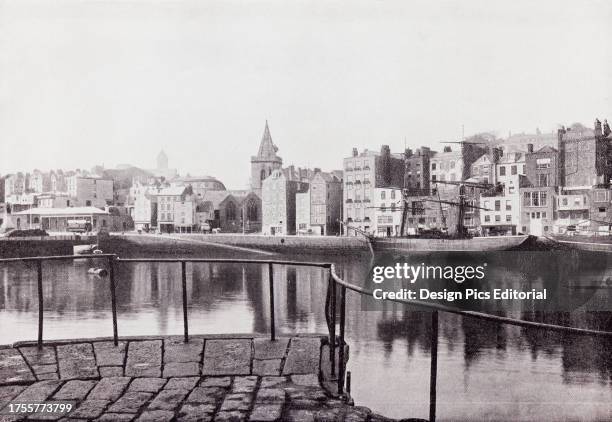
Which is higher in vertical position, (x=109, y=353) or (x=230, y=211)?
(x=230, y=211)

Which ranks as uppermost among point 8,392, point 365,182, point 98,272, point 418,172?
point 418,172

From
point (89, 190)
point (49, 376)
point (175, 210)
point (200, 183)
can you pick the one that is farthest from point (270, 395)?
point (89, 190)

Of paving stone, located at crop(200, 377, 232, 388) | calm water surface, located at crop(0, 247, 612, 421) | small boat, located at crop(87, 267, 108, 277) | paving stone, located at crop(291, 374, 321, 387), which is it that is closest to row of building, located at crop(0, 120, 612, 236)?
calm water surface, located at crop(0, 247, 612, 421)

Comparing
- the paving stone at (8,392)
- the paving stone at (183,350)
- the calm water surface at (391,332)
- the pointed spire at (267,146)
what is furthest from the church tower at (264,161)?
the paving stone at (8,392)

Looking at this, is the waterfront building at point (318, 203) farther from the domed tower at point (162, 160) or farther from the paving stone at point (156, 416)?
the paving stone at point (156, 416)

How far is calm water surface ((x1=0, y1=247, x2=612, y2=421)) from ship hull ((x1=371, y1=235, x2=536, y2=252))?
599 mm

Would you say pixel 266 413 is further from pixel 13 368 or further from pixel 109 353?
pixel 13 368

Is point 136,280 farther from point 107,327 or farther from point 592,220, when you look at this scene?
point 592,220

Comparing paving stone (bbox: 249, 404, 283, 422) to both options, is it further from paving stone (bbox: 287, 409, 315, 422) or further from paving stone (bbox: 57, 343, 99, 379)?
paving stone (bbox: 57, 343, 99, 379)

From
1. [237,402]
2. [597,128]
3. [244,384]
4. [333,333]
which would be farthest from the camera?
[597,128]

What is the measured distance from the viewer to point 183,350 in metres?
2.70

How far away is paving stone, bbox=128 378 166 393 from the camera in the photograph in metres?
2.18

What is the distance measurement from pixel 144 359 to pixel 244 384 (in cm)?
63

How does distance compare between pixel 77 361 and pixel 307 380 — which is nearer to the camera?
pixel 307 380
